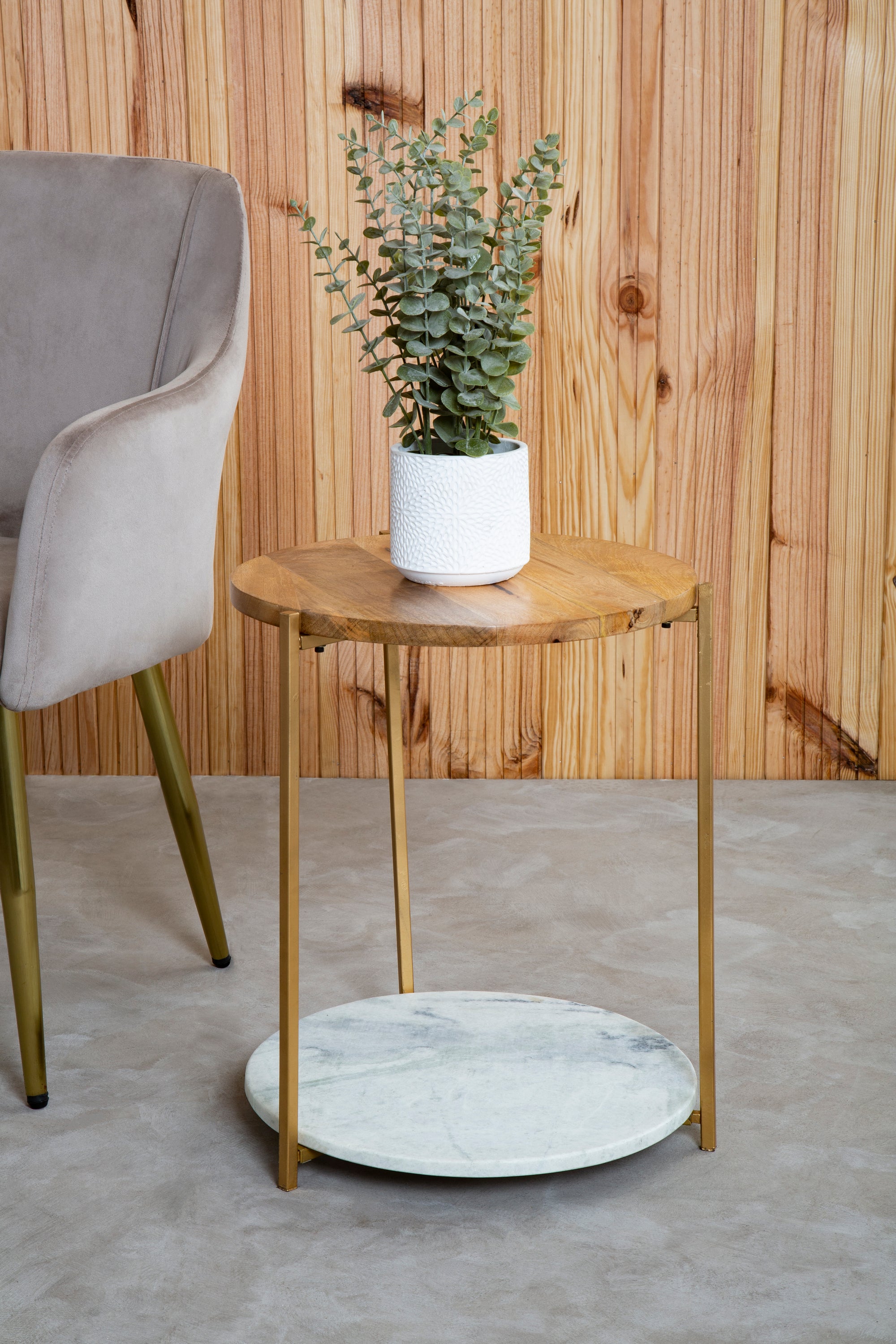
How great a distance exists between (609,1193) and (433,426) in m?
0.66

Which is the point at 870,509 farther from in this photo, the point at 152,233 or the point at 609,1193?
the point at 609,1193

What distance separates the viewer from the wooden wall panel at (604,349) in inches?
79.4

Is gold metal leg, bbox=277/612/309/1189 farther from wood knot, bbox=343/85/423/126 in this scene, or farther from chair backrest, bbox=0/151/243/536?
wood knot, bbox=343/85/423/126

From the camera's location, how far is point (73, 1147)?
121cm

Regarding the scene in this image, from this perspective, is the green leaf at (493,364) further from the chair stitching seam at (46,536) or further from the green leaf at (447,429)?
the chair stitching seam at (46,536)

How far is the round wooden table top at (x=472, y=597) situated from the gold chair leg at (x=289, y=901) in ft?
0.09

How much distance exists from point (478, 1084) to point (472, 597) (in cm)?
44

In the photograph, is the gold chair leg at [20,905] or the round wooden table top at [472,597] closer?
the round wooden table top at [472,597]

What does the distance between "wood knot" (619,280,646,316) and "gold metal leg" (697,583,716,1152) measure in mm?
1061

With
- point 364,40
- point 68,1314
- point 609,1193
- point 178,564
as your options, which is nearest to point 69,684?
A: point 178,564

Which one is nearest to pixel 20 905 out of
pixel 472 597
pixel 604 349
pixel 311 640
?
pixel 311 640

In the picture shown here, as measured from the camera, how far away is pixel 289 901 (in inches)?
43.4

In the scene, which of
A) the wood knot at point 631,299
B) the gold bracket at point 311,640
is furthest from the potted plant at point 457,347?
the wood knot at point 631,299

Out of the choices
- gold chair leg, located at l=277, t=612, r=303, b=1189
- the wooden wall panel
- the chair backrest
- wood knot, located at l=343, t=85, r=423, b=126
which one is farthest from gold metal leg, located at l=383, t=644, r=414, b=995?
wood knot, located at l=343, t=85, r=423, b=126
